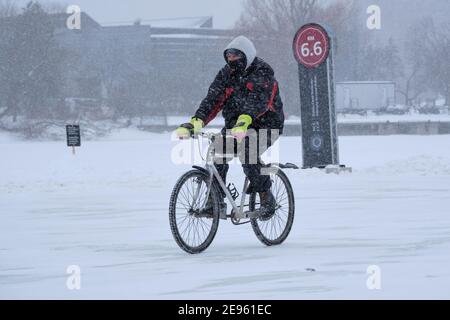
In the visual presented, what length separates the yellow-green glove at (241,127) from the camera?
734 centimetres

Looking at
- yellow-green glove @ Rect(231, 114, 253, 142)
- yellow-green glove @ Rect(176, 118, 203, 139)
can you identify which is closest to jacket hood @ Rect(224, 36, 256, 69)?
yellow-green glove @ Rect(231, 114, 253, 142)

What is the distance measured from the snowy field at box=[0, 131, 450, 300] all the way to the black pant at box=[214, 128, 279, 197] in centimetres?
57

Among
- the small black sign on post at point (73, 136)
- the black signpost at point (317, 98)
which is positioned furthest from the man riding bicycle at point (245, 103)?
the small black sign on post at point (73, 136)

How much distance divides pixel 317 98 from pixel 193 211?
11636 mm

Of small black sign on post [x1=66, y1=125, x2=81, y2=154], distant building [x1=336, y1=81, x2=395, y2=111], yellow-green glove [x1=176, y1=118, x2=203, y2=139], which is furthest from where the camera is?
distant building [x1=336, y1=81, x2=395, y2=111]

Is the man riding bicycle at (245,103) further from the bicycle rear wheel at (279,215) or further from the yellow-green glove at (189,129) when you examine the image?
the bicycle rear wheel at (279,215)

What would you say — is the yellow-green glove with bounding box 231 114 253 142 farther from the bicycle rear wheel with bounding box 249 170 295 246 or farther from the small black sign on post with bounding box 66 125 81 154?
the small black sign on post with bounding box 66 125 81 154

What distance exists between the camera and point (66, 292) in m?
6.06

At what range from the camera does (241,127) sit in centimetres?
738

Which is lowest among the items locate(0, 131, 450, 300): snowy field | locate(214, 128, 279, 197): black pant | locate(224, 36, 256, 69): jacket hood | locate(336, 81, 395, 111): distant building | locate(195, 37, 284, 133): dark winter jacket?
locate(0, 131, 450, 300): snowy field

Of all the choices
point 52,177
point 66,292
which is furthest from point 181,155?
point 66,292

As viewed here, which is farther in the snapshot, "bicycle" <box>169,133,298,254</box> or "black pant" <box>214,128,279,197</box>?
"black pant" <box>214,128,279,197</box>

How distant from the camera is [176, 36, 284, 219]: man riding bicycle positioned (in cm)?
770
